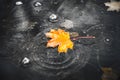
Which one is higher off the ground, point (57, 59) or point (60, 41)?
point (60, 41)

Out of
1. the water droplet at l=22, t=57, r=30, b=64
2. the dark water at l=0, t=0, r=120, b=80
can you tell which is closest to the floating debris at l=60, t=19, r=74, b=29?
the dark water at l=0, t=0, r=120, b=80

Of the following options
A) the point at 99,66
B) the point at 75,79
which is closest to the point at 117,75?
the point at 99,66

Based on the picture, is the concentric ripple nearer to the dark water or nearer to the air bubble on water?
the dark water

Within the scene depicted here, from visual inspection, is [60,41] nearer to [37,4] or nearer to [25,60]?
[25,60]

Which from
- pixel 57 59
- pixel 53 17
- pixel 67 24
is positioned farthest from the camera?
pixel 53 17

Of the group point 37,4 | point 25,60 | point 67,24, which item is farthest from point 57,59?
point 37,4

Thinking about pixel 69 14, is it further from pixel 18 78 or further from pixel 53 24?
pixel 18 78

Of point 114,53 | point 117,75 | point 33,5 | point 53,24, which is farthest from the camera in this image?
point 33,5

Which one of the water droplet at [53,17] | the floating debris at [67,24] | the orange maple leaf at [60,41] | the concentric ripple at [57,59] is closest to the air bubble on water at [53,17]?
the water droplet at [53,17]
